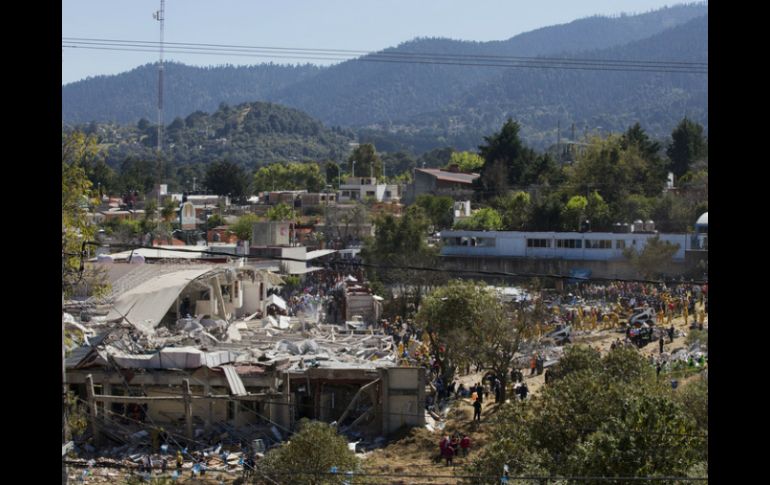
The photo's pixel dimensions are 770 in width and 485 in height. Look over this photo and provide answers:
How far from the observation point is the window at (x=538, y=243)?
29.2 m

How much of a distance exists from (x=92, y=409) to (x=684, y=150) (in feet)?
115

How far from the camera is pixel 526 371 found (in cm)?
1584

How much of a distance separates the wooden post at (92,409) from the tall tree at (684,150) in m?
34.2

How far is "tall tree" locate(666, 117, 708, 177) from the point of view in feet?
138

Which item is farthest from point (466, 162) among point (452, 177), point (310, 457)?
point (310, 457)

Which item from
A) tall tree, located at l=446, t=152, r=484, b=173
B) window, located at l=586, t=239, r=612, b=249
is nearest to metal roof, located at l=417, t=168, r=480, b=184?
tall tree, located at l=446, t=152, r=484, b=173

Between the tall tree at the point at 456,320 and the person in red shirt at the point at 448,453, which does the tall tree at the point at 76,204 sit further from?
the tall tree at the point at 456,320

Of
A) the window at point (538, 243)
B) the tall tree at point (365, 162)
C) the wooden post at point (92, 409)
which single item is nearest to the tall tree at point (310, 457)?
the wooden post at point (92, 409)

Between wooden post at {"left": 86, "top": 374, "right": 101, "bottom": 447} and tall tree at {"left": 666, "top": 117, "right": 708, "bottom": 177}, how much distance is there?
34224 millimetres

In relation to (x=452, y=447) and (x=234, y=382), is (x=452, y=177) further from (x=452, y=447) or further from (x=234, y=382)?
(x=452, y=447)

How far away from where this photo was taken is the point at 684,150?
42.2 meters

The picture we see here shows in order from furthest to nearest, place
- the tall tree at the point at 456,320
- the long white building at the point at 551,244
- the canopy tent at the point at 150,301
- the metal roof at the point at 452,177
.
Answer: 1. the metal roof at the point at 452,177
2. the long white building at the point at 551,244
3. the canopy tent at the point at 150,301
4. the tall tree at the point at 456,320
